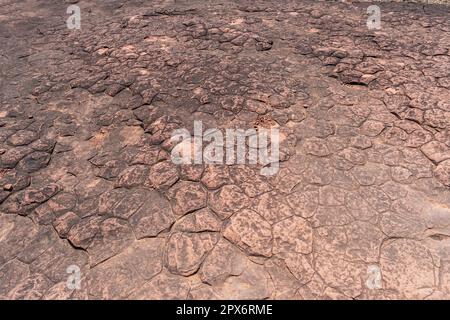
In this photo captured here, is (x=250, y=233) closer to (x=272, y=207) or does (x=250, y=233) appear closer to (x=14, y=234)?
(x=272, y=207)

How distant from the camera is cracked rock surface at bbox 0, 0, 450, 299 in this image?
166 cm

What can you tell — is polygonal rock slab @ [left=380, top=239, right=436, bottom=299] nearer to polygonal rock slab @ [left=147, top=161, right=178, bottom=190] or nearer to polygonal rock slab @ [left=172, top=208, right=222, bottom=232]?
polygonal rock slab @ [left=172, top=208, right=222, bottom=232]

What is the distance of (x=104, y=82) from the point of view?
2910 mm

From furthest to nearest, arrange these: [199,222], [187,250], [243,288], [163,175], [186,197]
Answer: [163,175] < [186,197] < [199,222] < [187,250] < [243,288]

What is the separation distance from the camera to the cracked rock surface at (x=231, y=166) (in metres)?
1.66

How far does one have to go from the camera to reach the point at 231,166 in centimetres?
212

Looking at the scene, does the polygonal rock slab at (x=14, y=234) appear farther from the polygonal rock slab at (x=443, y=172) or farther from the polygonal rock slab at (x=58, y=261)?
the polygonal rock slab at (x=443, y=172)

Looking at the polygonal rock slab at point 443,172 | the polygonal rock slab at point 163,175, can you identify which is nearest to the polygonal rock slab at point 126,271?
the polygonal rock slab at point 163,175

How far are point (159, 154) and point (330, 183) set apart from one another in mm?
1047

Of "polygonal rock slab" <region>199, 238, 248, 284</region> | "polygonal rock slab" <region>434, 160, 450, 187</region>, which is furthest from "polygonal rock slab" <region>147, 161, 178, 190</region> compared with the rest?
"polygonal rock slab" <region>434, 160, 450, 187</region>

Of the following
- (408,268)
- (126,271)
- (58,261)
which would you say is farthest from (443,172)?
(58,261)

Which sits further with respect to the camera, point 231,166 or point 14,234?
point 231,166
